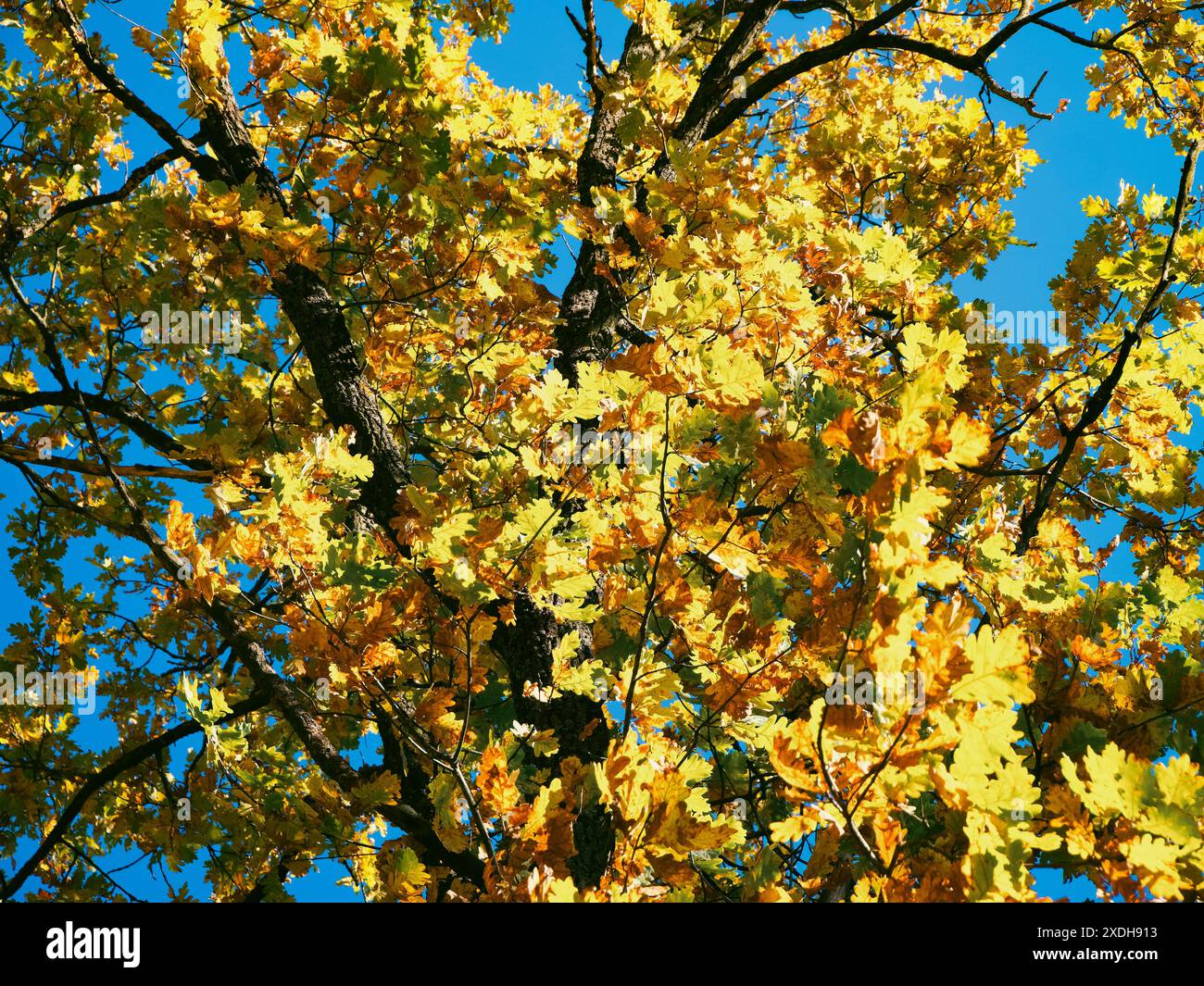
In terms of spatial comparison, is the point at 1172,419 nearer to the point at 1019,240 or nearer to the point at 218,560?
the point at 1019,240

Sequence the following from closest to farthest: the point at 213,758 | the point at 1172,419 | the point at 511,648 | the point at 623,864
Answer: the point at 623,864
the point at 213,758
the point at 511,648
the point at 1172,419

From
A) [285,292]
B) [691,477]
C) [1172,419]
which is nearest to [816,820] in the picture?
[691,477]

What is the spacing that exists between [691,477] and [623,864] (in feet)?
4.00

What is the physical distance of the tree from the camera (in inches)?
68.3

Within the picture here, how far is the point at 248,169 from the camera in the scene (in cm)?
390

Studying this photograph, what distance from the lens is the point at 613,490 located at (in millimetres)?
2562

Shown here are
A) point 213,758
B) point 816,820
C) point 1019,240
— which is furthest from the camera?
point 1019,240

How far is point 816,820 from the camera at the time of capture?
153 centimetres

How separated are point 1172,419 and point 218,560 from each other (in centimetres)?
431

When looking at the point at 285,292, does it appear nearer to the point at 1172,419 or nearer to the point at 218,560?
the point at 218,560

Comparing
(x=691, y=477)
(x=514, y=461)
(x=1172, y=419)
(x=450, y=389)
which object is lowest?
(x=691, y=477)

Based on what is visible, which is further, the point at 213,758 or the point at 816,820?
the point at 213,758

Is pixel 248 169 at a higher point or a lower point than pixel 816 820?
higher

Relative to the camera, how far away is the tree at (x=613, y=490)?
5.69ft
